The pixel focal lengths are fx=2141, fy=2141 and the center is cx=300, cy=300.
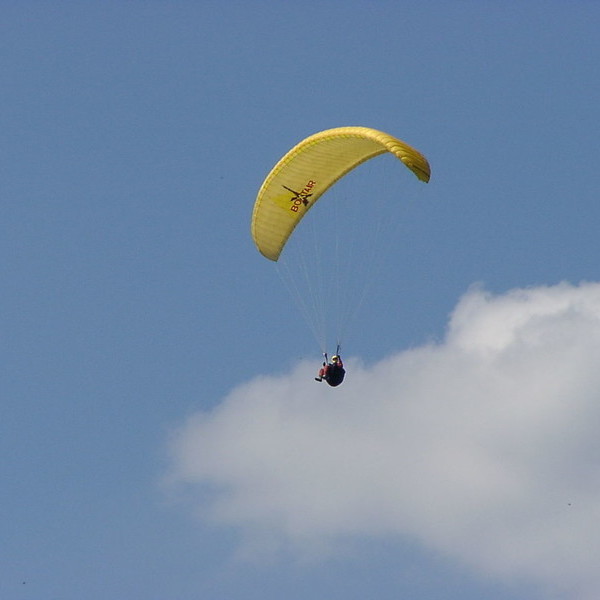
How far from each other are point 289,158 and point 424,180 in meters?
7.68

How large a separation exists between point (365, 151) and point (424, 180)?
23.4 ft

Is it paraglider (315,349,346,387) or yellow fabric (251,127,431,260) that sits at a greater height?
yellow fabric (251,127,431,260)

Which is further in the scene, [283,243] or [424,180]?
[283,243]

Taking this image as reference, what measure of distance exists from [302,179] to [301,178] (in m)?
0.08

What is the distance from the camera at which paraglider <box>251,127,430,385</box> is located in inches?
2822

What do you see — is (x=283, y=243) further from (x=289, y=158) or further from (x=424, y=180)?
(x=424, y=180)

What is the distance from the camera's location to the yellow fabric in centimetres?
7175

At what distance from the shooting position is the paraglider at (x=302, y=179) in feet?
235

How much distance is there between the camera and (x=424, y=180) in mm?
66562

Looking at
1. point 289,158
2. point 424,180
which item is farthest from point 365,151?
point 424,180

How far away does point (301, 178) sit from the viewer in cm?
7394

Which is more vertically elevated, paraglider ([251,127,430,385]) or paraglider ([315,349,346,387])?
paraglider ([251,127,430,385])

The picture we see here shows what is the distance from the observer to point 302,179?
74.0m

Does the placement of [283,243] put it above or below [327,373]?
above
